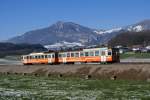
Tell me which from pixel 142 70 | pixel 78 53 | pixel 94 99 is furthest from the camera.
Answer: pixel 78 53

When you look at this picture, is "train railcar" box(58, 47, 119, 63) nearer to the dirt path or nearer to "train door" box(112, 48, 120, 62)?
"train door" box(112, 48, 120, 62)

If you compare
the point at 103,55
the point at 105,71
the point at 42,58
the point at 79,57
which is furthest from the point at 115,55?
the point at 42,58

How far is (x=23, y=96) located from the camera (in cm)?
3672

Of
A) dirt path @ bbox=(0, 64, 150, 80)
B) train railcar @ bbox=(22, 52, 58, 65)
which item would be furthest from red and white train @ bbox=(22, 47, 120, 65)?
dirt path @ bbox=(0, 64, 150, 80)

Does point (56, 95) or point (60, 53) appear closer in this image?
point (56, 95)

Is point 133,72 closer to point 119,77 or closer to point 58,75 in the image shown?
point 119,77

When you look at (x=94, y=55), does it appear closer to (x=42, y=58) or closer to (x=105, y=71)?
(x=105, y=71)

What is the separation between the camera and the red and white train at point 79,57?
7619 cm

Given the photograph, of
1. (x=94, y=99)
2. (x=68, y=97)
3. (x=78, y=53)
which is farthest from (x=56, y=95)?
(x=78, y=53)

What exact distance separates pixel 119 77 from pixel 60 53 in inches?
1564

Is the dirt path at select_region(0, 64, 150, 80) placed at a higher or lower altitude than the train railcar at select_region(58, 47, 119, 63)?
lower

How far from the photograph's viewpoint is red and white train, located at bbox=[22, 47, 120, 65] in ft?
250

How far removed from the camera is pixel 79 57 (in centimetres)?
8350

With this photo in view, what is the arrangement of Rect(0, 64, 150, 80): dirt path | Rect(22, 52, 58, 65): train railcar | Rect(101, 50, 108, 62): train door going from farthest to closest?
Rect(22, 52, 58, 65): train railcar, Rect(101, 50, 108, 62): train door, Rect(0, 64, 150, 80): dirt path
